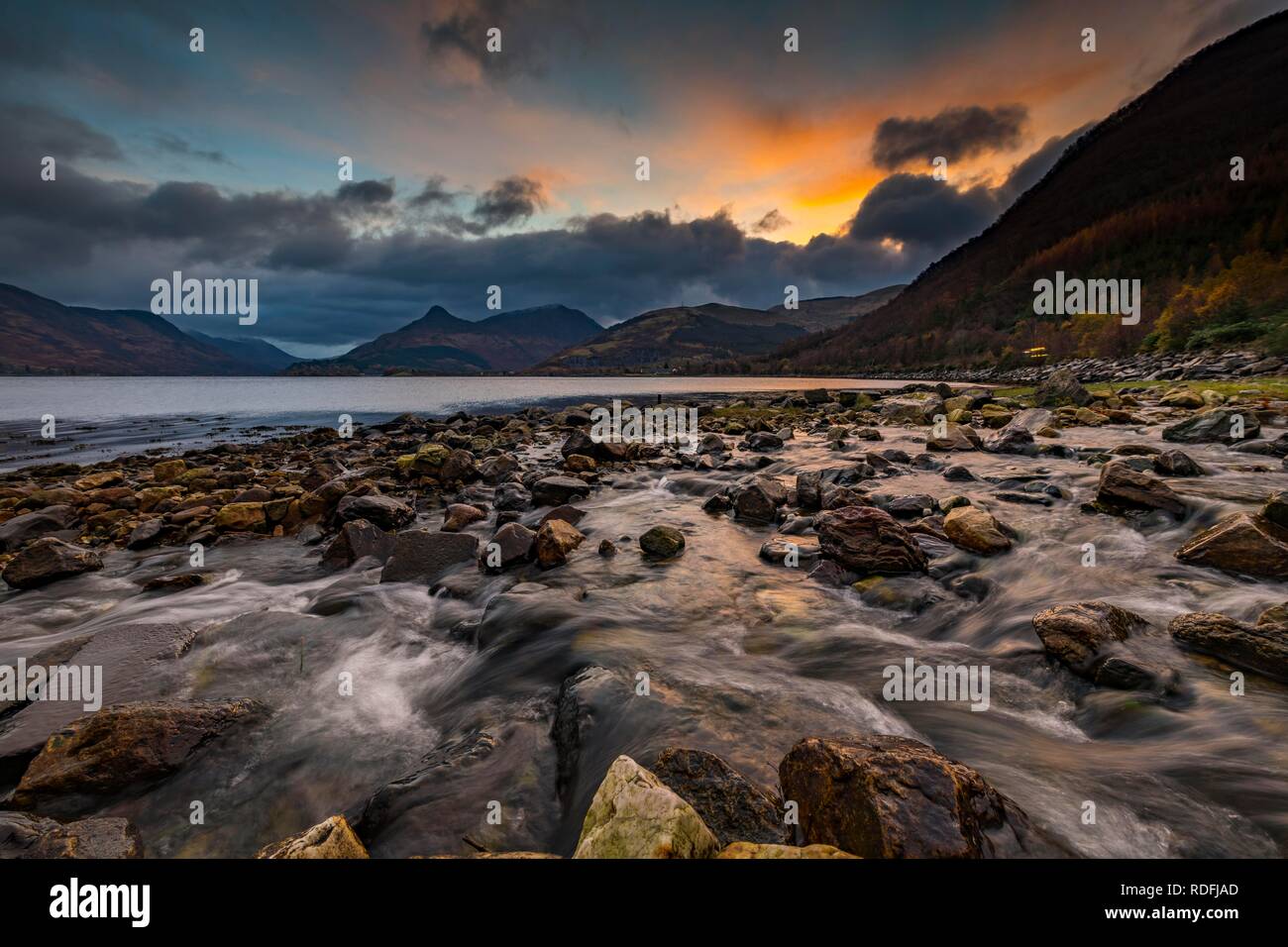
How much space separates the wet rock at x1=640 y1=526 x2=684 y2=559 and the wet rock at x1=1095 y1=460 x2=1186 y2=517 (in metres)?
8.05

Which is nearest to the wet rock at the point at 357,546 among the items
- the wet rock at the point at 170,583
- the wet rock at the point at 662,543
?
the wet rock at the point at 170,583

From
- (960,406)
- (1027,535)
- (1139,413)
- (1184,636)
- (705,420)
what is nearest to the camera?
(1184,636)

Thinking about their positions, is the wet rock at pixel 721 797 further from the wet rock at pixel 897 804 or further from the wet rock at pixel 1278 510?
the wet rock at pixel 1278 510

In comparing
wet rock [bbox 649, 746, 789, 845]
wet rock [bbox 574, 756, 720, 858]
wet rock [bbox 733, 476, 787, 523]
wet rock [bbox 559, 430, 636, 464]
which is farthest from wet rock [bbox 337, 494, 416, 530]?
wet rock [bbox 574, 756, 720, 858]

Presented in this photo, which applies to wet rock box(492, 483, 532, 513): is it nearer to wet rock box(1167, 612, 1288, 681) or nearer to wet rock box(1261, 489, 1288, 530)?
wet rock box(1167, 612, 1288, 681)

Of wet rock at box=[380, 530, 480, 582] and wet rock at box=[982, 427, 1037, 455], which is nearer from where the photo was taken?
wet rock at box=[380, 530, 480, 582]

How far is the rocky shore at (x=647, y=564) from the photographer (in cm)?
283

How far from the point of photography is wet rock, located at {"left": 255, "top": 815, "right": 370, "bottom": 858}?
8.87ft
